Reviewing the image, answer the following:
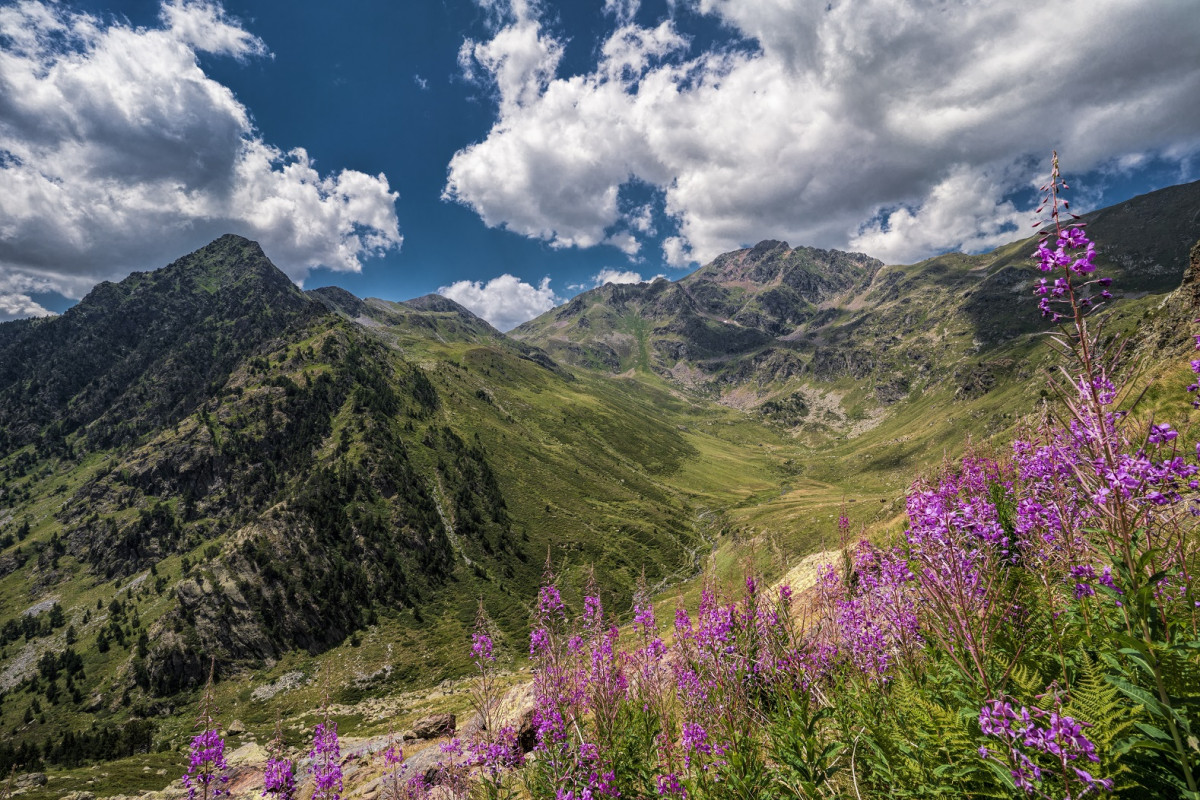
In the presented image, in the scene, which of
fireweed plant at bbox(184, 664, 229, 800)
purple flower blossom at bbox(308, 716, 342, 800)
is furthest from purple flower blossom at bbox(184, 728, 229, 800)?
purple flower blossom at bbox(308, 716, 342, 800)

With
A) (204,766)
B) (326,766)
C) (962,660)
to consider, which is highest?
(962,660)

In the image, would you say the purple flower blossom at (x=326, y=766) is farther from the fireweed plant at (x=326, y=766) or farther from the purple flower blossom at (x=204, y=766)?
the purple flower blossom at (x=204, y=766)

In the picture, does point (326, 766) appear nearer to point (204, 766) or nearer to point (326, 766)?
point (326, 766)

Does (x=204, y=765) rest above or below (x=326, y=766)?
above

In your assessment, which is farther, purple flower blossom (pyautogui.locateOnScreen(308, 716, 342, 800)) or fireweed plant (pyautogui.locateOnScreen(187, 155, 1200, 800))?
purple flower blossom (pyautogui.locateOnScreen(308, 716, 342, 800))

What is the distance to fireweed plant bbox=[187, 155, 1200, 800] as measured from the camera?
486cm

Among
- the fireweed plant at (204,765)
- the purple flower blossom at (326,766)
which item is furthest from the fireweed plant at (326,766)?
the fireweed plant at (204,765)

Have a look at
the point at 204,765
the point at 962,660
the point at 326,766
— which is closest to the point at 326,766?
the point at 326,766

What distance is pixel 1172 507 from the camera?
6047 millimetres

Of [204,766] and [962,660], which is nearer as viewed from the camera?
[962,660]

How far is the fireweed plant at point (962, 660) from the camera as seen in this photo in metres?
4.86

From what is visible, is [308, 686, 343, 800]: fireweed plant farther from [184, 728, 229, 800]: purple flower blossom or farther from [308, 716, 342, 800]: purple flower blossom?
[184, 728, 229, 800]: purple flower blossom

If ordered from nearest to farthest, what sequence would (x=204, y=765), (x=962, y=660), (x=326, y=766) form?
(x=962, y=660)
(x=204, y=765)
(x=326, y=766)

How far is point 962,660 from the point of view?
20.7 feet
